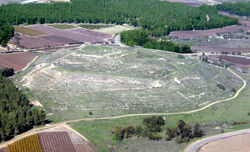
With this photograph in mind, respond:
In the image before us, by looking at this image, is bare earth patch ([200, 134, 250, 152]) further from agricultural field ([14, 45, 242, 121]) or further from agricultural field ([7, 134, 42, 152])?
agricultural field ([7, 134, 42, 152])

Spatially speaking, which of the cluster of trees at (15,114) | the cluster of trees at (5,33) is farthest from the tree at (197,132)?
the cluster of trees at (5,33)

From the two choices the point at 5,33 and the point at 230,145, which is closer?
the point at 230,145

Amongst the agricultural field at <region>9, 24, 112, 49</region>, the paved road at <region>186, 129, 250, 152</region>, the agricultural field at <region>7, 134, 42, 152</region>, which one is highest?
the agricultural field at <region>9, 24, 112, 49</region>

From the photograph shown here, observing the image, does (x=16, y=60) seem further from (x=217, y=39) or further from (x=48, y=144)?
(x=217, y=39)

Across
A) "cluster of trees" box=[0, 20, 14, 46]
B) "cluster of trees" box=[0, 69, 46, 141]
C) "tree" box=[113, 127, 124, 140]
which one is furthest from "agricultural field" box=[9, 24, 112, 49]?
"tree" box=[113, 127, 124, 140]

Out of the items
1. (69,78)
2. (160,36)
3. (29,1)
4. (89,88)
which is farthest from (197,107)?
(29,1)

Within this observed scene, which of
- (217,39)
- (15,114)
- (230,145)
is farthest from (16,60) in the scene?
(217,39)

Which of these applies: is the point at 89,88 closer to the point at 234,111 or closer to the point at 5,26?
the point at 234,111
